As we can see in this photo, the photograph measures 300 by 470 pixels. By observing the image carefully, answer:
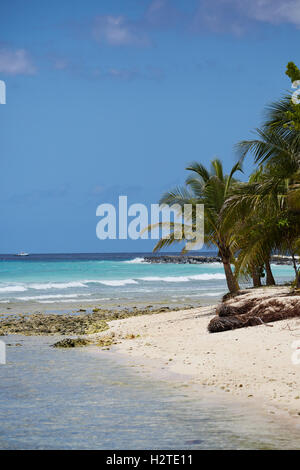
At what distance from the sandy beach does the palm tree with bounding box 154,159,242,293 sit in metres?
4.19

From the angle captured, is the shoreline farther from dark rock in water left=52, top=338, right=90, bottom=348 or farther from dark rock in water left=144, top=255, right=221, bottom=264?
dark rock in water left=144, top=255, right=221, bottom=264

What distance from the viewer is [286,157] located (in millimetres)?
16203

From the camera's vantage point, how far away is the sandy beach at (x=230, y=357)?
8103 millimetres

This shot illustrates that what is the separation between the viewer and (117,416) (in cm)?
716

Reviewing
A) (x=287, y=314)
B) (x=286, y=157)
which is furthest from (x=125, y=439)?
(x=286, y=157)

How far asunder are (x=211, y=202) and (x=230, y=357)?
9954mm

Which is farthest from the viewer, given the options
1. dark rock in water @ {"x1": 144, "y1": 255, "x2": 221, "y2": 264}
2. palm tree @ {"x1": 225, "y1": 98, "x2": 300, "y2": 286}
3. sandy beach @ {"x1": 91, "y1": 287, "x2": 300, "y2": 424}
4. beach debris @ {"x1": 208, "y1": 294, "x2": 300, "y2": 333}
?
dark rock in water @ {"x1": 144, "y1": 255, "x2": 221, "y2": 264}

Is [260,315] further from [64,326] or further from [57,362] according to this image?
[64,326]

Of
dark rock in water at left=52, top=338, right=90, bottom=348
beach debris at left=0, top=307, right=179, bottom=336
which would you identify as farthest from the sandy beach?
beach debris at left=0, top=307, right=179, bottom=336

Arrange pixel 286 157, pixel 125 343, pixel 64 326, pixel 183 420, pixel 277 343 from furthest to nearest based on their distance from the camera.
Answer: pixel 64 326
pixel 286 157
pixel 125 343
pixel 277 343
pixel 183 420

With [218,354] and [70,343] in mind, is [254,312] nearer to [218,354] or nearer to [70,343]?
[218,354]

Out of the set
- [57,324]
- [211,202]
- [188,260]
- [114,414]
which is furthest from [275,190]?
[188,260]

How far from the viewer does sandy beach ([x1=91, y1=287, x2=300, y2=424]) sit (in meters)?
8.10

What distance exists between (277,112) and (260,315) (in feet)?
21.6
